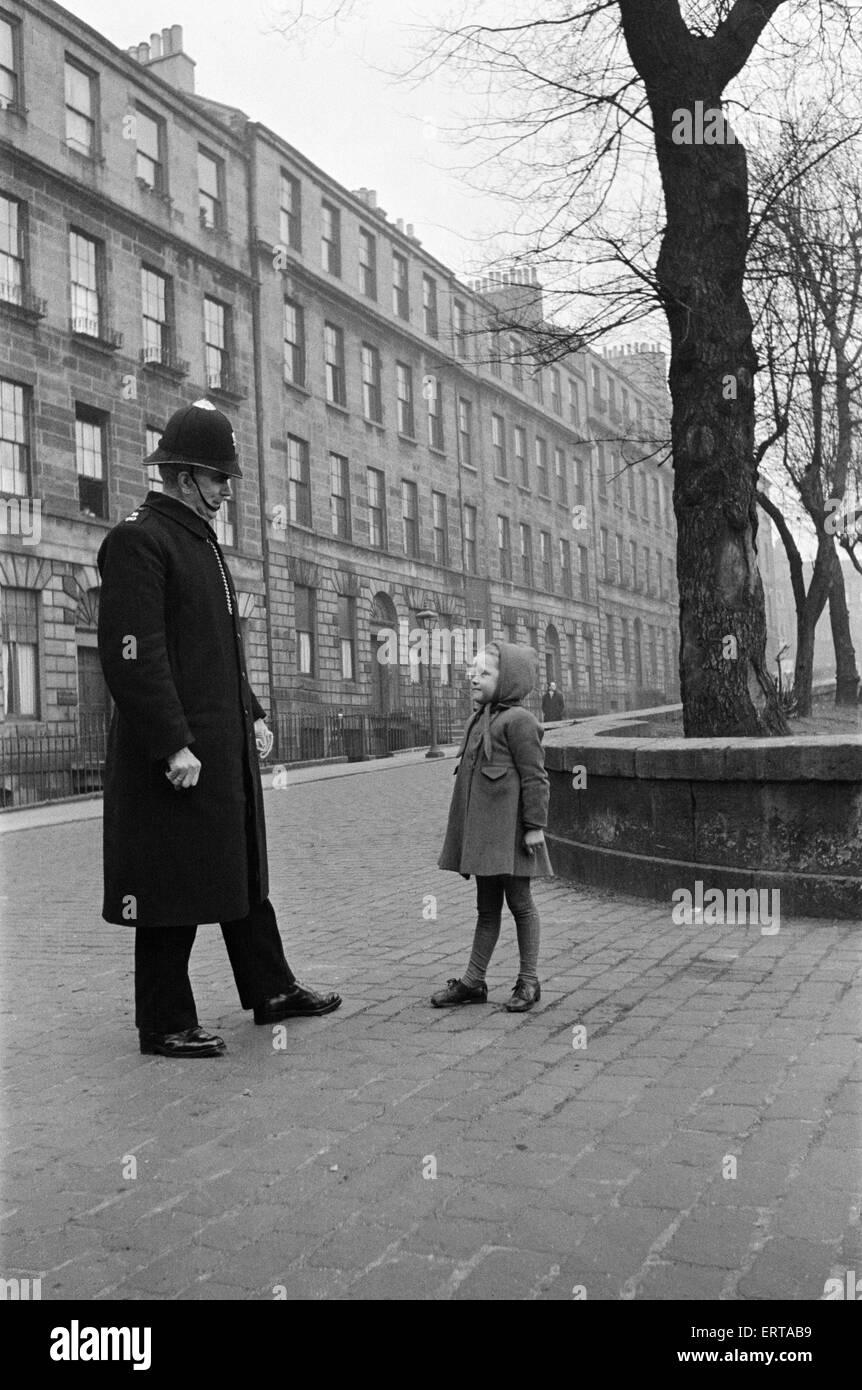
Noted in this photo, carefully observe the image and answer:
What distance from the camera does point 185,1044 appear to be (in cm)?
456

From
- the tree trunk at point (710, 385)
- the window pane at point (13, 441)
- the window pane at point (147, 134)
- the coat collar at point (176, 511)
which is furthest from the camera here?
the window pane at point (147, 134)

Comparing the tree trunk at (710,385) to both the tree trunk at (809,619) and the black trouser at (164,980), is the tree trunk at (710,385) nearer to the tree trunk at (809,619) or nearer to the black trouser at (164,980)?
the black trouser at (164,980)

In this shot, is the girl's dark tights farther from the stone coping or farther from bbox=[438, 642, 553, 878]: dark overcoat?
the stone coping

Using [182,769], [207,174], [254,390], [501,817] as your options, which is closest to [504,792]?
[501,817]

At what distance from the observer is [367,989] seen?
18.6 feet

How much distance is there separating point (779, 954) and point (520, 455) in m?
42.8

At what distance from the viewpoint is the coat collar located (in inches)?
184

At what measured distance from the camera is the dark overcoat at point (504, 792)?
5.11 metres

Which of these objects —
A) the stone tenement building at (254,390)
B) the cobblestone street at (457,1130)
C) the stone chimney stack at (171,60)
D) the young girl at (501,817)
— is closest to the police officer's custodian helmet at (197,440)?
the young girl at (501,817)

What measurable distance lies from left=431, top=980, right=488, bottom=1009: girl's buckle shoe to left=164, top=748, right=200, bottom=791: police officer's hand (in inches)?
60.1

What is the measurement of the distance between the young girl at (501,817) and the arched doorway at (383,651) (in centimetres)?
2989

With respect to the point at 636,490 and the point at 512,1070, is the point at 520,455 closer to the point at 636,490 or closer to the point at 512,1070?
the point at 636,490

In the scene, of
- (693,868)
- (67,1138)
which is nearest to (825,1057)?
(67,1138)

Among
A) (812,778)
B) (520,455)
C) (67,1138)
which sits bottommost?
(67,1138)
